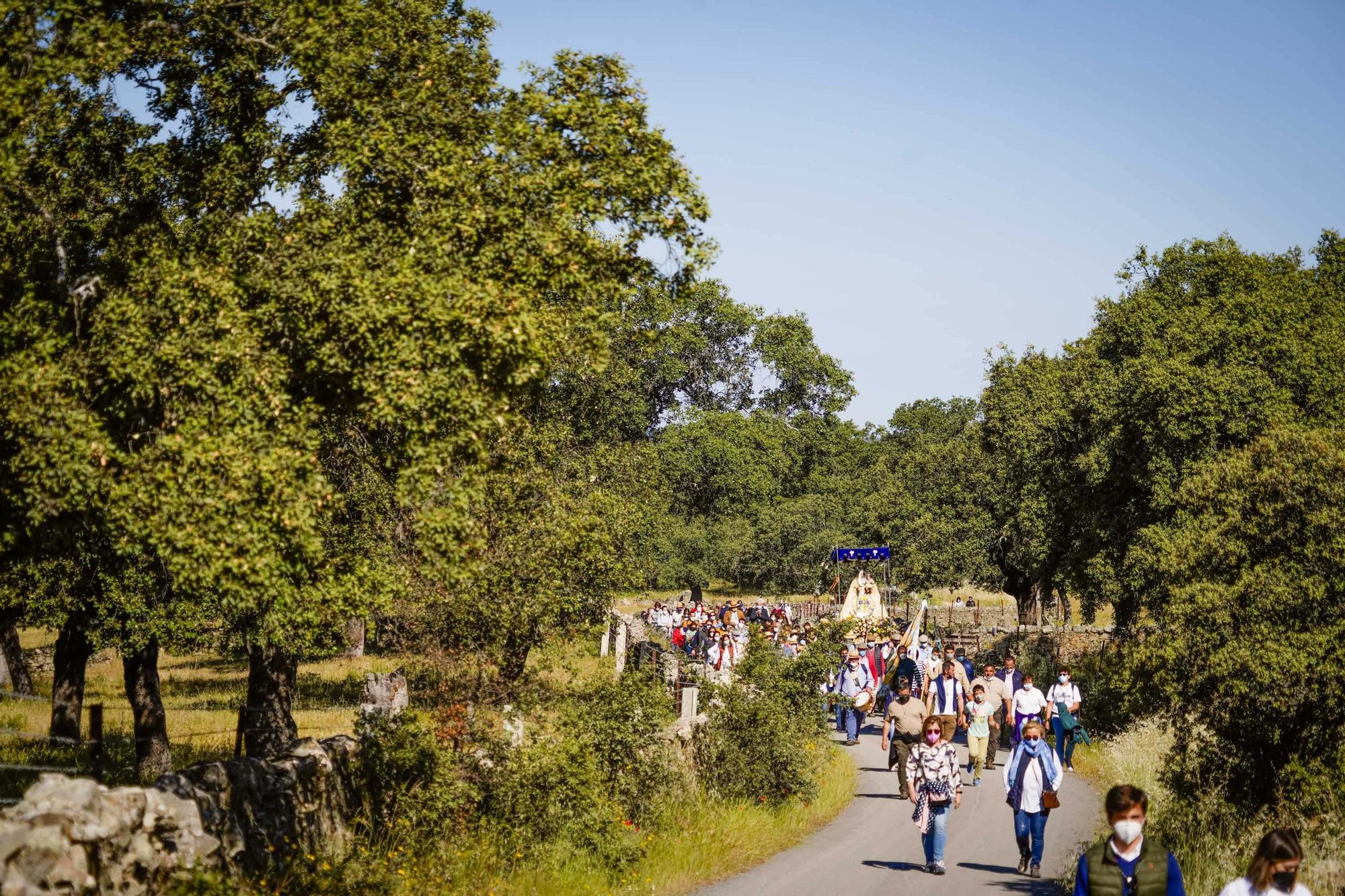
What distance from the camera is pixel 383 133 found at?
10328 millimetres

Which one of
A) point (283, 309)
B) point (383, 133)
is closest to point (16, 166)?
point (283, 309)

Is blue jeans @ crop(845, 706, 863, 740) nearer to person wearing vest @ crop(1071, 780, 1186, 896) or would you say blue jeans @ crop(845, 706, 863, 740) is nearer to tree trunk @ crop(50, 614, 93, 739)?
tree trunk @ crop(50, 614, 93, 739)

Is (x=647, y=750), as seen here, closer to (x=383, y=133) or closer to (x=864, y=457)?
(x=383, y=133)

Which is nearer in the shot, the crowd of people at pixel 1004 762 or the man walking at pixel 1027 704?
→ the crowd of people at pixel 1004 762

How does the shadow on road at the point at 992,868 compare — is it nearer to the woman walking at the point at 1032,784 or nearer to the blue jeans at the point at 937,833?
the woman walking at the point at 1032,784

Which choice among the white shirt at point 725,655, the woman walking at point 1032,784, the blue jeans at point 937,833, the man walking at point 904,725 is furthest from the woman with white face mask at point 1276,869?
the white shirt at point 725,655

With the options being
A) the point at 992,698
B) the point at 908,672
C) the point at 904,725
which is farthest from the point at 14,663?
the point at 992,698

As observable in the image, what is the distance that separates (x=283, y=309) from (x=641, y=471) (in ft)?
98.8

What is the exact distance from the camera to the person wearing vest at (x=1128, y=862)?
7.44 metres

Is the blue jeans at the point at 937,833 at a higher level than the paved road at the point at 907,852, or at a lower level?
higher

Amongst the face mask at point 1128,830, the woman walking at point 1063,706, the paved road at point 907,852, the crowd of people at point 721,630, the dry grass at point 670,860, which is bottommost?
the paved road at point 907,852

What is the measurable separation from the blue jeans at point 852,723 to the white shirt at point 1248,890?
16.5 meters

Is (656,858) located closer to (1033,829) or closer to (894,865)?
(894,865)

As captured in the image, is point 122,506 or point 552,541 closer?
point 122,506
